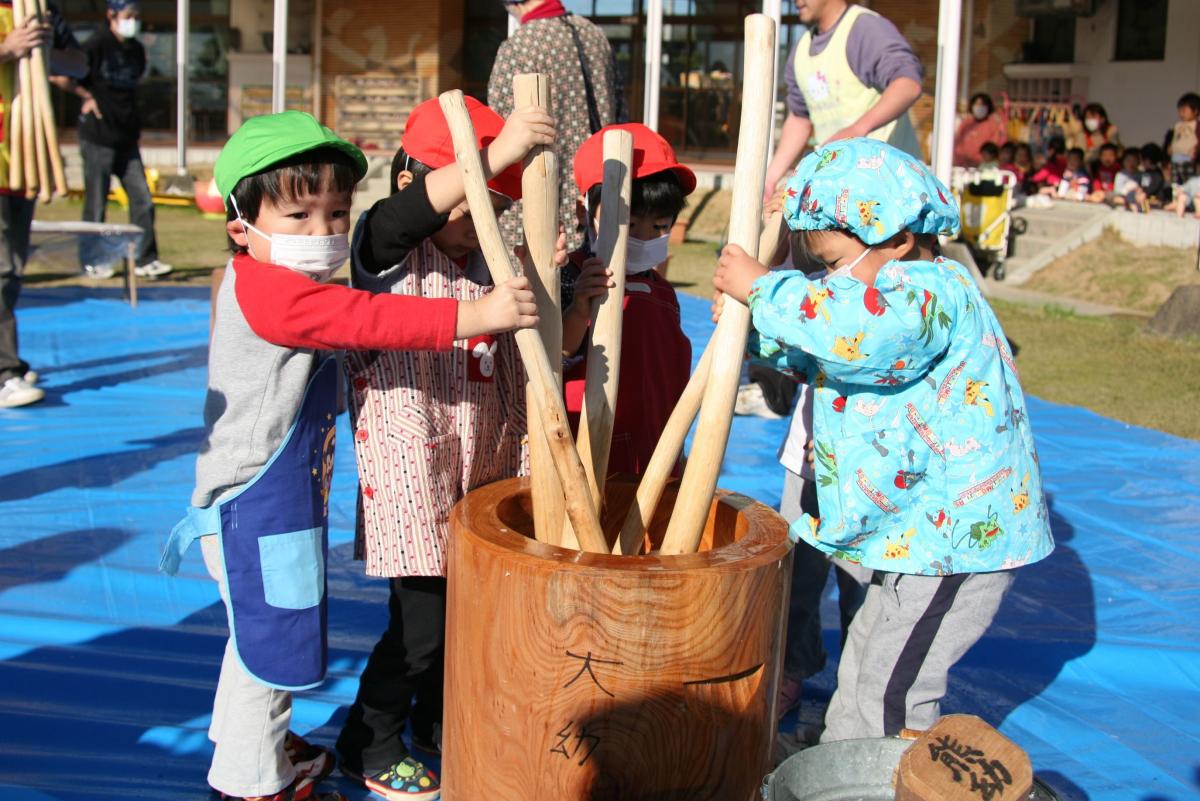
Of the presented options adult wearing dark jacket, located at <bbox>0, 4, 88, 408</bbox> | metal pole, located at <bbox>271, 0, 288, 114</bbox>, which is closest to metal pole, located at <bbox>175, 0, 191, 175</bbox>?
metal pole, located at <bbox>271, 0, 288, 114</bbox>

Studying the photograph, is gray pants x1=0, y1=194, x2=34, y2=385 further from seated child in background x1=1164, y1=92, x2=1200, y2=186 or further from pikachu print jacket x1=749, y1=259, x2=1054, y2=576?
seated child in background x1=1164, y1=92, x2=1200, y2=186

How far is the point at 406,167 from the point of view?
7.49 ft

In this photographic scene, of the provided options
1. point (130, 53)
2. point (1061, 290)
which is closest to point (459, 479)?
point (130, 53)

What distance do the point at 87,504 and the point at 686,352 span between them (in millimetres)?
2122

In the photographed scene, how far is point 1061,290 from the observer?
9.91m

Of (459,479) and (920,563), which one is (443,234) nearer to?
(459,479)

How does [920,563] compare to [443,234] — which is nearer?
[920,563]

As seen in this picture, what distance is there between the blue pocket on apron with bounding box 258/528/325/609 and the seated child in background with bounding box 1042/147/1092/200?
11.1m

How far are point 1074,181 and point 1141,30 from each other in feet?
12.6

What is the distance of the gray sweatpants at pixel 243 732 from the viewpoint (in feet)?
6.97

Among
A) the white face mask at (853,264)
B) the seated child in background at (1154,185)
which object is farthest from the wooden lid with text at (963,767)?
A: the seated child in background at (1154,185)

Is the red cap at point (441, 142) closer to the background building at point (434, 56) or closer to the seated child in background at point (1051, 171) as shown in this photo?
the seated child in background at point (1051, 171)

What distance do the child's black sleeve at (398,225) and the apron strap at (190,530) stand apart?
508 mm

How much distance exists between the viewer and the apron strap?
6.74ft
